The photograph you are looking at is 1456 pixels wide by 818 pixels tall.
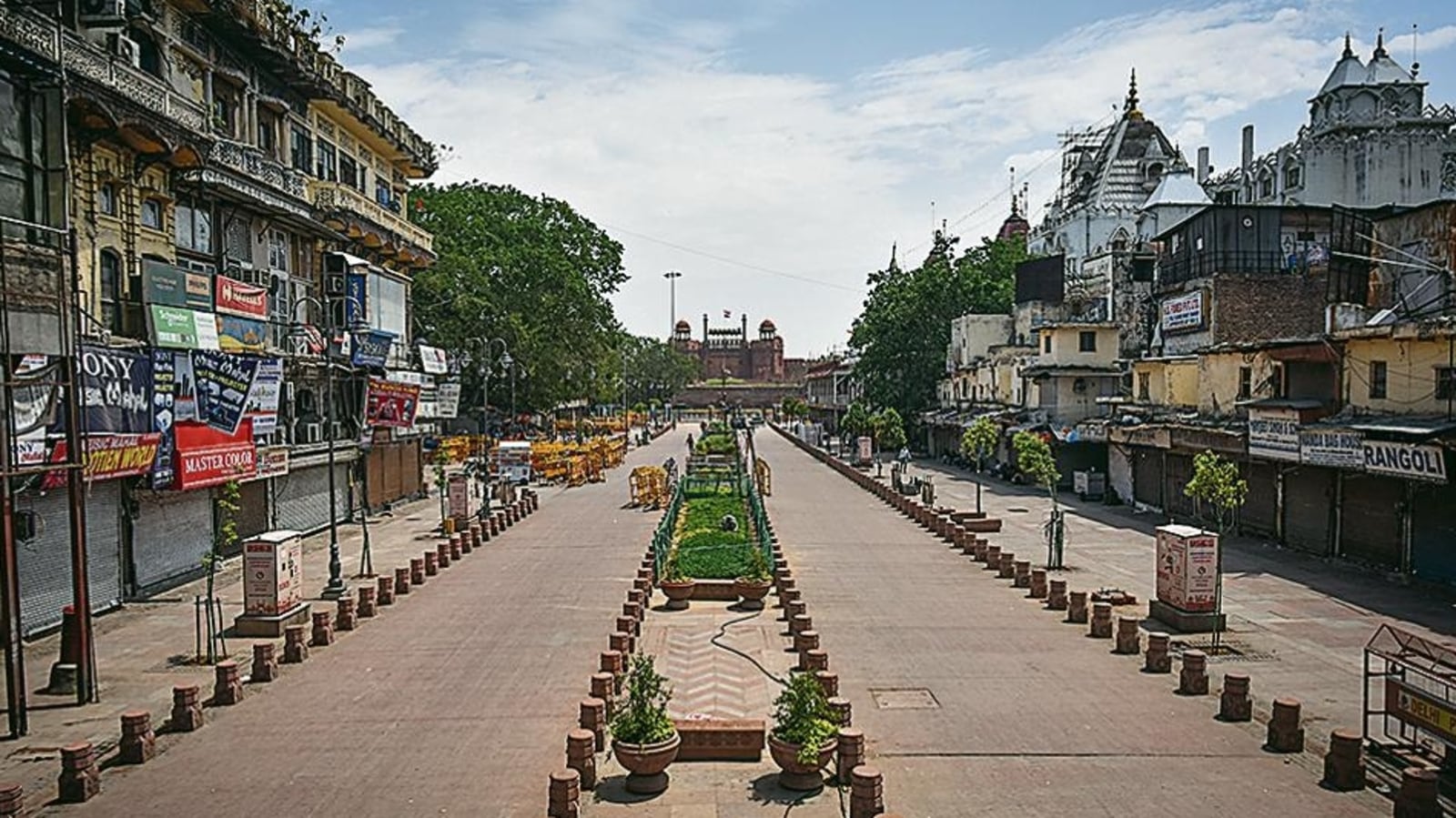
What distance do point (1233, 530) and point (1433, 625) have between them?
1205 centimetres

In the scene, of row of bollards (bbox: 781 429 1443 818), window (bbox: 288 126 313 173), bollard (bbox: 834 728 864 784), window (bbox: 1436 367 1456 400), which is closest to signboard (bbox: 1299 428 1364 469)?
window (bbox: 1436 367 1456 400)

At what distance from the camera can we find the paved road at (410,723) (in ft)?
39.1

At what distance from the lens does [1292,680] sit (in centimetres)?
1636

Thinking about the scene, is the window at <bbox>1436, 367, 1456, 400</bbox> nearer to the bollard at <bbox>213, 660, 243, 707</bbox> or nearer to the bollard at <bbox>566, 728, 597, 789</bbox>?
the bollard at <bbox>566, 728, 597, 789</bbox>

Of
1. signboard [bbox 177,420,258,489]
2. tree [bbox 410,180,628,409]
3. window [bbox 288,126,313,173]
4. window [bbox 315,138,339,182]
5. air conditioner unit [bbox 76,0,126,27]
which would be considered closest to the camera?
air conditioner unit [bbox 76,0,126,27]

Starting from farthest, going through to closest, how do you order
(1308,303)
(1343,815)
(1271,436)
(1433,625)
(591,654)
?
1. (1308,303)
2. (1271,436)
3. (1433,625)
4. (591,654)
5. (1343,815)

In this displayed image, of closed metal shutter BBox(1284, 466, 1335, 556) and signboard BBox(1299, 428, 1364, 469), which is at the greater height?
signboard BBox(1299, 428, 1364, 469)

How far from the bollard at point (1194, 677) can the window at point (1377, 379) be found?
13.9 m

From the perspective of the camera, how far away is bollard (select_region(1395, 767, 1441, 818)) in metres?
10.8

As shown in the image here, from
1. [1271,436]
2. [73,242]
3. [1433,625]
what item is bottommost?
[1433,625]

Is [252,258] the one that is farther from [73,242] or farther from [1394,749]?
[1394,749]

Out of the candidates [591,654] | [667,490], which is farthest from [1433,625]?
[667,490]

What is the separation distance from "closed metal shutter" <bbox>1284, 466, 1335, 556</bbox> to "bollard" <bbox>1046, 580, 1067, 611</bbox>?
940 cm

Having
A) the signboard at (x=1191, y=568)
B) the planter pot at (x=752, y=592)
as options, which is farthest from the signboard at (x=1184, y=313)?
the planter pot at (x=752, y=592)
